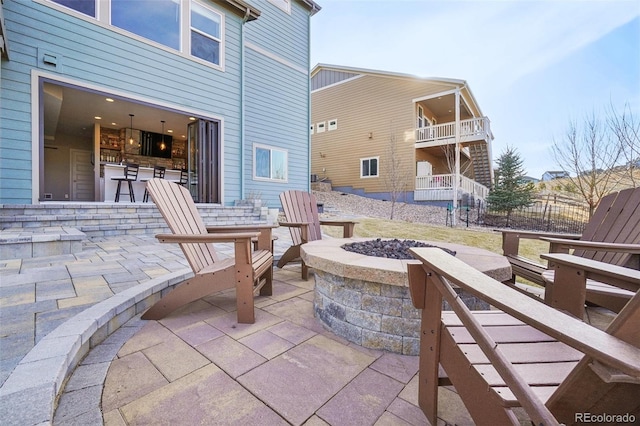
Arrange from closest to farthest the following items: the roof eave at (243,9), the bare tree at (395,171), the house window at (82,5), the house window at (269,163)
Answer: the house window at (82,5) → the roof eave at (243,9) → the house window at (269,163) → the bare tree at (395,171)

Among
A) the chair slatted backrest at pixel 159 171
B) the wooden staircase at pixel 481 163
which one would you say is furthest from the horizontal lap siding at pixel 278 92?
the wooden staircase at pixel 481 163

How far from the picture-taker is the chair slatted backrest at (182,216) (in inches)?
83.7

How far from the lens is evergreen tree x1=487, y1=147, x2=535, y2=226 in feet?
33.7

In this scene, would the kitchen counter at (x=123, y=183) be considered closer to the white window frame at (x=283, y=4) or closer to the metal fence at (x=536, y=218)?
the white window frame at (x=283, y=4)

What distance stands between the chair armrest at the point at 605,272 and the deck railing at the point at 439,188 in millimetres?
10390

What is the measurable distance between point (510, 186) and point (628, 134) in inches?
172

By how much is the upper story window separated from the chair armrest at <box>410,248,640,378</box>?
24.5ft

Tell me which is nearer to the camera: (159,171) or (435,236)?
(435,236)

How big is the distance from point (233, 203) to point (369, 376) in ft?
20.9

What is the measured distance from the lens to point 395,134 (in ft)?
42.7

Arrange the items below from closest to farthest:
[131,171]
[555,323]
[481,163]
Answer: [555,323]
[131,171]
[481,163]

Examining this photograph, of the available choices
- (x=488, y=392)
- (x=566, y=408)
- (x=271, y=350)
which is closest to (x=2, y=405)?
(x=271, y=350)

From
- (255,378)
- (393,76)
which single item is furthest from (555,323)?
(393,76)
